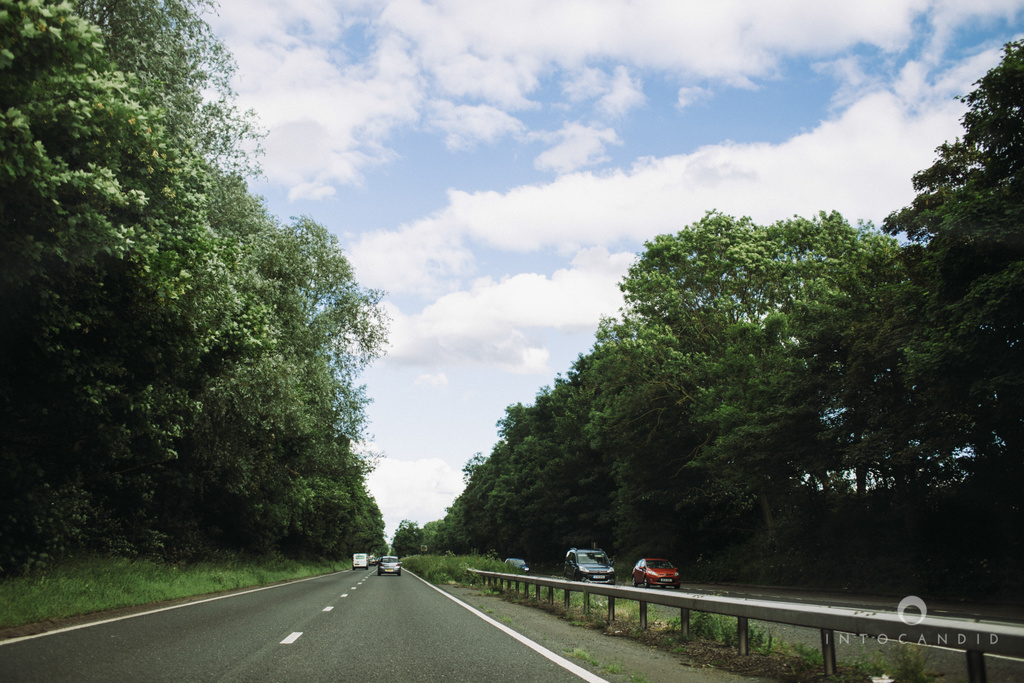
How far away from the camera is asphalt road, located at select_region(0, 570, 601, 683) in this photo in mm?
6578

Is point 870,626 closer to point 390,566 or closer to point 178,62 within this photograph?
point 178,62

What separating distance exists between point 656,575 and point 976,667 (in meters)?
24.2

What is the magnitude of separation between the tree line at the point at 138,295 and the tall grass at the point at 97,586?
1008 mm

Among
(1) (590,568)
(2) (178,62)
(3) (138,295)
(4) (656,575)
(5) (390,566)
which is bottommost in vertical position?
(5) (390,566)

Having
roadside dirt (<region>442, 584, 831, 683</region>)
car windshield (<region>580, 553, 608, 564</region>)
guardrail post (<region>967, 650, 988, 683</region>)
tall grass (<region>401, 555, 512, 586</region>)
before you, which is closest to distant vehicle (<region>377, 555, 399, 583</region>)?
tall grass (<region>401, 555, 512, 586</region>)

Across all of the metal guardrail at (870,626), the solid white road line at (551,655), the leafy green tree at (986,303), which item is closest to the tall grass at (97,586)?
the solid white road line at (551,655)

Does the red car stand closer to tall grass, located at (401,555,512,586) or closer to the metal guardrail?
tall grass, located at (401,555,512,586)

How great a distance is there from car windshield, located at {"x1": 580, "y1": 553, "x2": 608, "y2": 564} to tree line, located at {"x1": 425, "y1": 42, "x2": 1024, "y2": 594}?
641 cm

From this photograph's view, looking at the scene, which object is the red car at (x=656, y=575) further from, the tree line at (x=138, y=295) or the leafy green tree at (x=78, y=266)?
the leafy green tree at (x=78, y=266)

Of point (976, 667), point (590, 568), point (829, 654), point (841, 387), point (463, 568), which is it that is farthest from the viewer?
point (463, 568)

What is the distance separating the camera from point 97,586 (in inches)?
587

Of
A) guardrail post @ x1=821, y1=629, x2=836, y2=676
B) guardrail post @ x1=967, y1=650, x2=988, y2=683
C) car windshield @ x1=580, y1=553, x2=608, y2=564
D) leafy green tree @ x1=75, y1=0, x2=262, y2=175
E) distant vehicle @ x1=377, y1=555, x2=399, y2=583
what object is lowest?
distant vehicle @ x1=377, y1=555, x2=399, y2=583

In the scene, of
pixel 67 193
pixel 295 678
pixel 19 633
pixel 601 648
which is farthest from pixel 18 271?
pixel 601 648

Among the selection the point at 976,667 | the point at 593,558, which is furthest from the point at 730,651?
the point at 593,558
